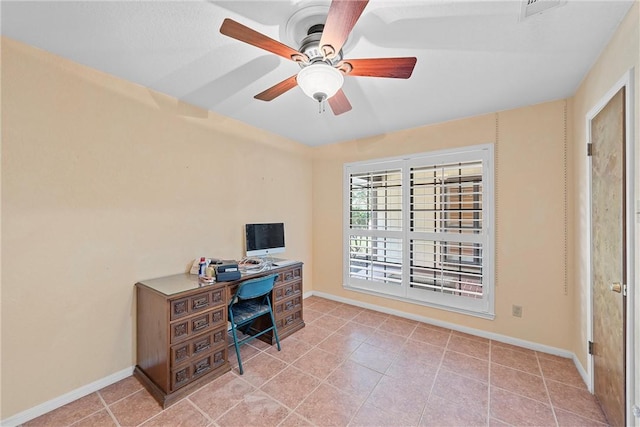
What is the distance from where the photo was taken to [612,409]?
5.25 feet

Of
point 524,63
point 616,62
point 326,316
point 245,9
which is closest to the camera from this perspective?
point 245,9

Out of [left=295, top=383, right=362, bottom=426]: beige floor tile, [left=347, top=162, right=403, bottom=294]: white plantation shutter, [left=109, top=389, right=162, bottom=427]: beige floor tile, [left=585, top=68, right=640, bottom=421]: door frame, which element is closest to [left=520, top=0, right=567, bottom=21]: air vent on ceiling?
[left=585, top=68, right=640, bottom=421]: door frame

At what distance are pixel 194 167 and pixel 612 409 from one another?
3675 millimetres

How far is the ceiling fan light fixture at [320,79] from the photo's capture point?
4.33 feet

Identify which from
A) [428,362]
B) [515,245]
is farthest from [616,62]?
[428,362]

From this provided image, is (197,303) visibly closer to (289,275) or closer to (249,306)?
(249,306)

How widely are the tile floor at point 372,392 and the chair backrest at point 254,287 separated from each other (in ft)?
2.09

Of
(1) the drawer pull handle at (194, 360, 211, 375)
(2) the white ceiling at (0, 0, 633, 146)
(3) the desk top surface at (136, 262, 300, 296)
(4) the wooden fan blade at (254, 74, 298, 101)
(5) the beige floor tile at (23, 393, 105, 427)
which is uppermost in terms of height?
(2) the white ceiling at (0, 0, 633, 146)

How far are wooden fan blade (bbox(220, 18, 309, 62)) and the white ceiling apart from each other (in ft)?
0.74

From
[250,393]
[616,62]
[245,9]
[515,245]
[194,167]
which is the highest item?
[245,9]

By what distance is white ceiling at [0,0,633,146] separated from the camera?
1.36 m

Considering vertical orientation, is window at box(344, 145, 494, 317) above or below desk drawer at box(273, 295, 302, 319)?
above

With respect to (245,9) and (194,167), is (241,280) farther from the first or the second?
(245,9)

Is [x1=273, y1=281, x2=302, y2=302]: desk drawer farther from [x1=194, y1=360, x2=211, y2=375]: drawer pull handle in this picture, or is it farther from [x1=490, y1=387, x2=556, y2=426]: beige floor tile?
[x1=490, y1=387, x2=556, y2=426]: beige floor tile
